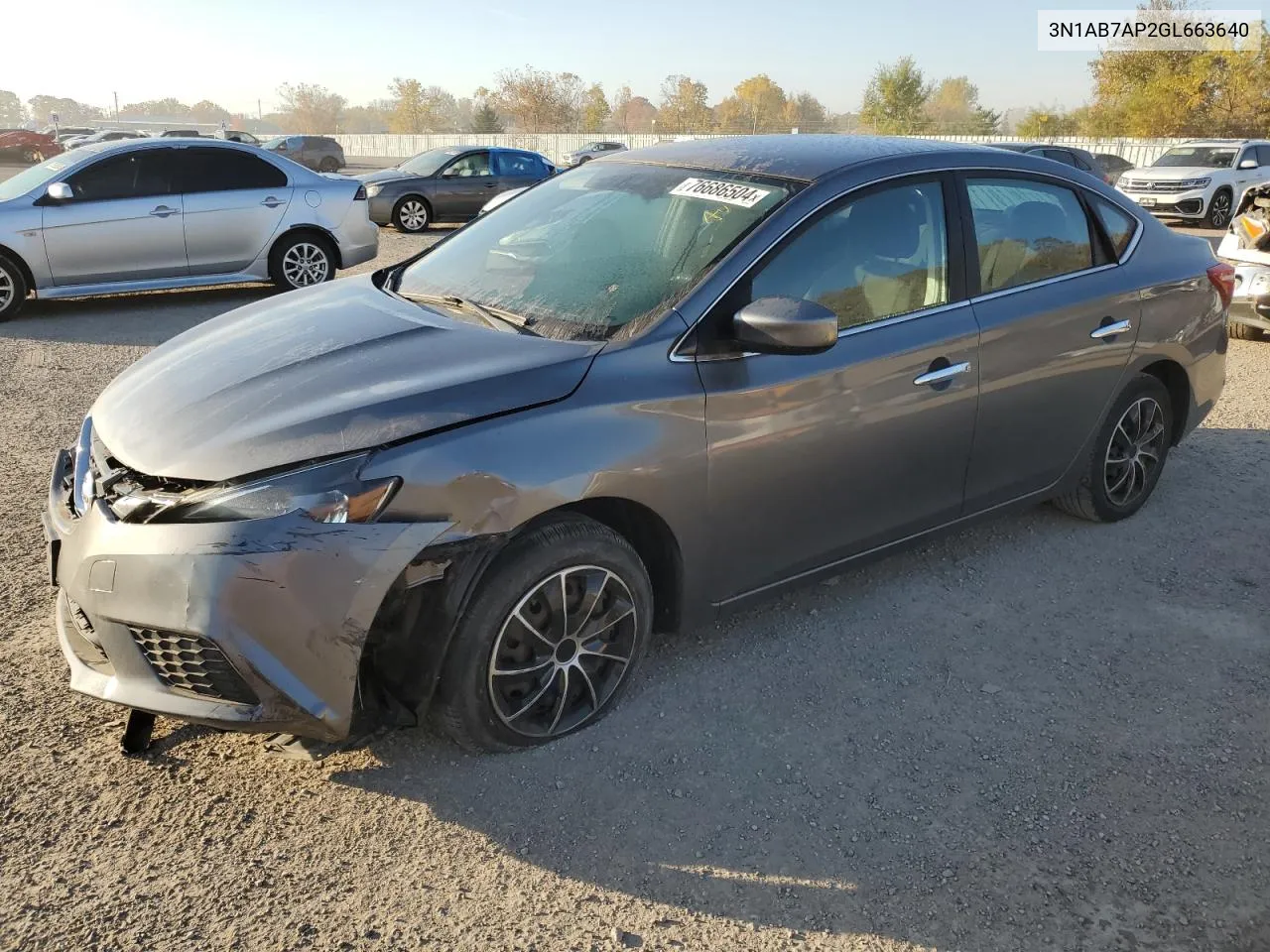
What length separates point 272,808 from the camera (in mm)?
2799

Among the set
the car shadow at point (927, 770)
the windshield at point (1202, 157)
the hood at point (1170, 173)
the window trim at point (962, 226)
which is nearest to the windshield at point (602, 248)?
the window trim at point (962, 226)

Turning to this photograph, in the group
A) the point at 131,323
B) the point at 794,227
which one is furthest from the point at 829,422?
the point at 131,323

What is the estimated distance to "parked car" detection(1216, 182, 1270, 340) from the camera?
8758 mm

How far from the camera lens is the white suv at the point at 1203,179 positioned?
63.8 feet

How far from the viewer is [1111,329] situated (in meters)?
4.40

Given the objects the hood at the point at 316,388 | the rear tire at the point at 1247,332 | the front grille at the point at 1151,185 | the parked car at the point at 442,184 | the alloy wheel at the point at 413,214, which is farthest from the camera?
the front grille at the point at 1151,185

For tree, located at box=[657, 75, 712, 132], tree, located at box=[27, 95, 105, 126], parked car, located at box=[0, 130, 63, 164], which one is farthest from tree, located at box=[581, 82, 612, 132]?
tree, located at box=[27, 95, 105, 126]

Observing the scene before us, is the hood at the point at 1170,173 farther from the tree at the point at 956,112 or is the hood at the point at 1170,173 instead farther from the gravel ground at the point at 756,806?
the tree at the point at 956,112

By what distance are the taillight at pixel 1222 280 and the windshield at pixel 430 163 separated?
14765 millimetres

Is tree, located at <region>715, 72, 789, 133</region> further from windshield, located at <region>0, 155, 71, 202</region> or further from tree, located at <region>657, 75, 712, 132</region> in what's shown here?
windshield, located at <region>0, 155, 71, 202</region>

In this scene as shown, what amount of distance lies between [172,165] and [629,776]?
28.8 feet

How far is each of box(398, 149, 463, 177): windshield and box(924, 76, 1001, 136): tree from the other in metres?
42.9

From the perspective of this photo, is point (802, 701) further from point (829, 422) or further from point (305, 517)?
point (305, 517)

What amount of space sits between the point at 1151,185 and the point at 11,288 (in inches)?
777
